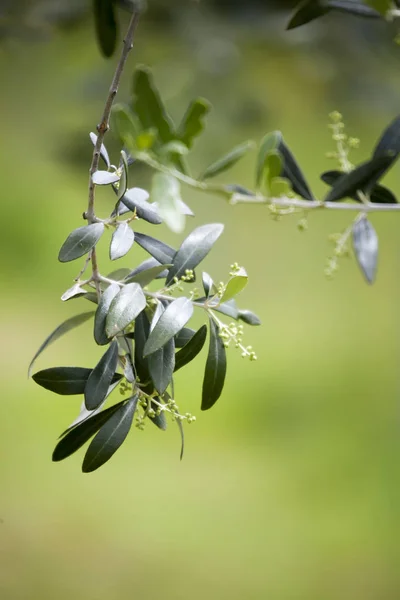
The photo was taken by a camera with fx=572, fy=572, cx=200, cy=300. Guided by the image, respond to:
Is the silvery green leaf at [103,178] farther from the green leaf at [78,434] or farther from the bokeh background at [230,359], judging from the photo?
the bokeh background at [230,359]

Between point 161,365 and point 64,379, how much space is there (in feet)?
0.37

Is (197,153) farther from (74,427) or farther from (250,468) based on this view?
(74,427)

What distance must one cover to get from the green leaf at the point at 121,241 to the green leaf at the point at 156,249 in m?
0.05

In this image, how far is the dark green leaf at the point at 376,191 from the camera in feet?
2.61

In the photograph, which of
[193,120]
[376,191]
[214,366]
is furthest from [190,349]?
[376,191]

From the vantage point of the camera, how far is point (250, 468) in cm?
132

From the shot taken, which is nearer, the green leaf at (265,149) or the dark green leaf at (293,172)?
the green leaf at (265,149)

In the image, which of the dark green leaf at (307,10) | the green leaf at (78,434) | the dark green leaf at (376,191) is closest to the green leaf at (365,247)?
the dark green leaf at (376,191)

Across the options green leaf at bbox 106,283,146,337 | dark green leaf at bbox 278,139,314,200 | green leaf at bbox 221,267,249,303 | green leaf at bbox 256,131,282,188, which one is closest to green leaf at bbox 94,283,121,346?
green leaf at bbox 106,283,146,337

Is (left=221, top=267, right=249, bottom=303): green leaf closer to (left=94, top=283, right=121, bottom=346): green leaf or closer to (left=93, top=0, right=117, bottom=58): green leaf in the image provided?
(left=94, top=283, right=121, bottom=346): green leaf

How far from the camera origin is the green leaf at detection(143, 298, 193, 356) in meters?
0.53

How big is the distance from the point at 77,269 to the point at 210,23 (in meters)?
0.70

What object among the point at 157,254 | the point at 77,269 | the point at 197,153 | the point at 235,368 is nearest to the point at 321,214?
the point at 197,153

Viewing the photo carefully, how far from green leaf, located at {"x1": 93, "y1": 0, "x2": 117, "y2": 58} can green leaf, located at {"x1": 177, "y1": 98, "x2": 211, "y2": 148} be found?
23 centimetres
